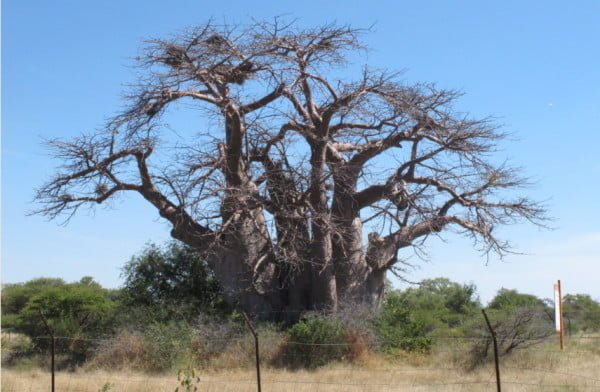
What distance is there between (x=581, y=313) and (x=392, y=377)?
15.7m

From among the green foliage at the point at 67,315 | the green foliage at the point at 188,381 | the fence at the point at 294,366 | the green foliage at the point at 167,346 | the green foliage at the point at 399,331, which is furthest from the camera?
the green foliage at the point at 67,315

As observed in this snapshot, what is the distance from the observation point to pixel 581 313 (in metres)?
27.7

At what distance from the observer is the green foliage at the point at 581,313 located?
2508 cm

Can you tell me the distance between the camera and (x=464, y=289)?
109ft

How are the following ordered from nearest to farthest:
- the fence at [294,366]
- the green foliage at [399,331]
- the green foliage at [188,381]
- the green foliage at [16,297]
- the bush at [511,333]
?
1. the green foliage at [188,381]
2. the fence at [294,366]
3. the bush at [511,333]
4. the green foliage at [399,331]
5. the green foliage at [16,297]

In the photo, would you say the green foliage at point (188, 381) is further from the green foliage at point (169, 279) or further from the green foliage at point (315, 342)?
the green foliage at point (169, 279)

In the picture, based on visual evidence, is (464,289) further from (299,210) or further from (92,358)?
(92,358)

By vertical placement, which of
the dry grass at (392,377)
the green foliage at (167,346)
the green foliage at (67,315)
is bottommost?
the dry grass at (392,377)

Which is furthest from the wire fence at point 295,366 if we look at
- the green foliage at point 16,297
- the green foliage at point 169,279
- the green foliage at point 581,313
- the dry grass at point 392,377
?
the green foliage at point 16,297

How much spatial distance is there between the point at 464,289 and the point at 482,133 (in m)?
15.5

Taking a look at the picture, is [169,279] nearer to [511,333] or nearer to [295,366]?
[295,366]

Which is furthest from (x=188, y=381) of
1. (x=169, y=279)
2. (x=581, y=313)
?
(x=581, y=313)

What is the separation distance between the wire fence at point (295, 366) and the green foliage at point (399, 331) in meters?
0.18

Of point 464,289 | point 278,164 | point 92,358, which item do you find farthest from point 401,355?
point 464,289
